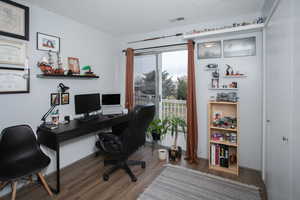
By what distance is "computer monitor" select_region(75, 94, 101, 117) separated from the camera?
257 centimetres

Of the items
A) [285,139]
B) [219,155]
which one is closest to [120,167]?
[219,155]

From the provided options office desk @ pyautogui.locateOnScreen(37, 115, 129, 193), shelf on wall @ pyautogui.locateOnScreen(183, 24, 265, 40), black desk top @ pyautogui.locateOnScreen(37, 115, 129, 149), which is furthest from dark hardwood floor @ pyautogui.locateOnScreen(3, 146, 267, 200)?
shelf on wall @ pyautogui.locateOnScreen(183, 24, 265, 40)

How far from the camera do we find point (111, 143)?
2230 millimetres

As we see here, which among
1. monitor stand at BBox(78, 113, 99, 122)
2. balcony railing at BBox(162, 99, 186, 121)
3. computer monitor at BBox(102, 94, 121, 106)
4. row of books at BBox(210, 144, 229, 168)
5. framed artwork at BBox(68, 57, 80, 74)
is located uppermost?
framed artwork at BBox(68, 57, 80, 74)

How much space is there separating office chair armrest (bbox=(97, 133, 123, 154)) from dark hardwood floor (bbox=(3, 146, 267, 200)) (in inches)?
16.9

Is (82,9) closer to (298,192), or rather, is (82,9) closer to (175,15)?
(175,15)

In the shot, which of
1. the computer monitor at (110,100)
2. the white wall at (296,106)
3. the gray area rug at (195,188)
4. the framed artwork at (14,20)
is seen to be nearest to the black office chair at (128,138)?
the gray area rug at (195,188)

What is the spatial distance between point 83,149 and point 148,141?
1.38 m

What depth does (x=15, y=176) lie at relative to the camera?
157cm

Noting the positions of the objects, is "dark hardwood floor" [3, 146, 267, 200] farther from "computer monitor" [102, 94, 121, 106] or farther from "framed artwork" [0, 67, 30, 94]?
"framed artwork" [0, 67, 30, 94]

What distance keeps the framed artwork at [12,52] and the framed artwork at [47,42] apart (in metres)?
0.22

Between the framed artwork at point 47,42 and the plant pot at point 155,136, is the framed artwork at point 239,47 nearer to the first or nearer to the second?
the plant pot at point 155,136

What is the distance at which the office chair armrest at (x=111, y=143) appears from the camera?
7.12ft

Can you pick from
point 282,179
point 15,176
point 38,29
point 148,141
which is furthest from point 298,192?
point 38,29
